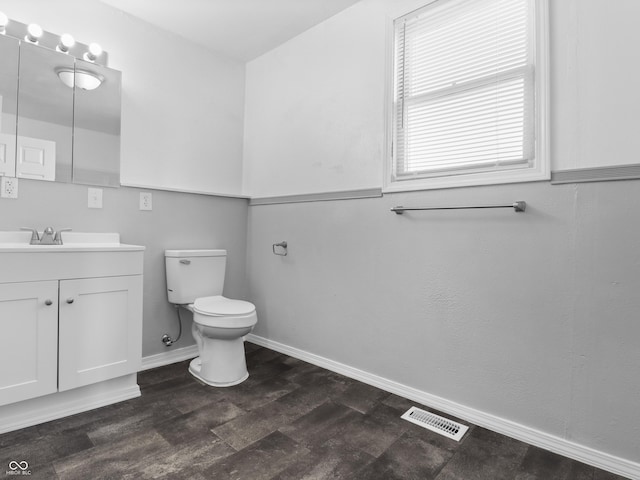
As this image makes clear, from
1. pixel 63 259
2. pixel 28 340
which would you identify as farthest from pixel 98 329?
pixel 63 259

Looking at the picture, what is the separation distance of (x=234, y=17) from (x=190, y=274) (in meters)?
1.76

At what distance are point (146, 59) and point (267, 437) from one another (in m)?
2.43

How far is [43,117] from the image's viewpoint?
6.40ft

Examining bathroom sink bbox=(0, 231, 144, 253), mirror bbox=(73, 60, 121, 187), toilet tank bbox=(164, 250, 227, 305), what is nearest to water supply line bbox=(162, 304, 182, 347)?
toilet tank bbox=(164, 250, 227, 305)

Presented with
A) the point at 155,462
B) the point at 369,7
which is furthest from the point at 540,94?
the point at 155,462

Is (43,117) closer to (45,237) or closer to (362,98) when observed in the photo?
(45,237)

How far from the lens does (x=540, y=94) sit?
156 centimetres

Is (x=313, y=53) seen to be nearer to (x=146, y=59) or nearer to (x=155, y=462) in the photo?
(x=146, y=59)

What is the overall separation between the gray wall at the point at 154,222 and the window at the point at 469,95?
139cm

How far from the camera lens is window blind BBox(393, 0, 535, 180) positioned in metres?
1.65

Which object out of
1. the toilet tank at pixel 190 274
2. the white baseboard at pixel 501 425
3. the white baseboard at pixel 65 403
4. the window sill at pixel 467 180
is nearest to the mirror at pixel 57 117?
the toilet tank at pixel 190 274

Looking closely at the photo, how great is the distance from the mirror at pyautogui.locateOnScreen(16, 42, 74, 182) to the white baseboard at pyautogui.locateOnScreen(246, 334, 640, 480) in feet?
6.52

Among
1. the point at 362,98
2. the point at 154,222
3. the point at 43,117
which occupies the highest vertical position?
the point at 362,98

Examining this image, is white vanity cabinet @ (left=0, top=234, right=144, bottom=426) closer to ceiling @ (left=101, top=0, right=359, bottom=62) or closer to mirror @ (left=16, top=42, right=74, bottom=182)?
mirror @ (left=16, top=42, right=74, bottom=182)
